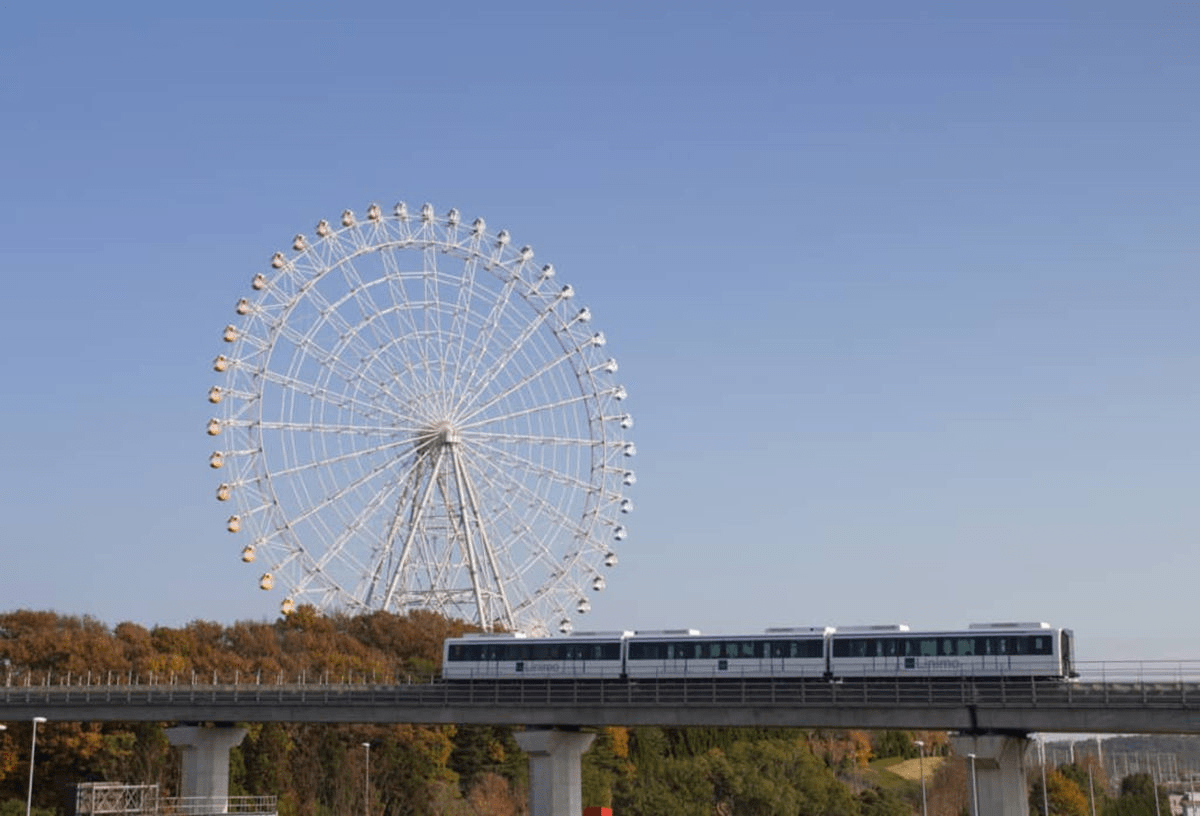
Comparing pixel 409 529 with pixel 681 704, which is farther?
pixel 409 529

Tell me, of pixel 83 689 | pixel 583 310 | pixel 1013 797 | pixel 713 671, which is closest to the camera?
pixel 1013 797

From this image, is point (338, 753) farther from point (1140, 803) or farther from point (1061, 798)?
point (1140, 803)

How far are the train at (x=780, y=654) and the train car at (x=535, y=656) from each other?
0.18 ft

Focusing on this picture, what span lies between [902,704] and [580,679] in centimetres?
2043

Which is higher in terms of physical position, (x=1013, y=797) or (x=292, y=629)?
(x=292, y=629)

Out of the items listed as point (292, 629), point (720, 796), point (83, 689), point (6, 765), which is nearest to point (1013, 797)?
point (720, 796)

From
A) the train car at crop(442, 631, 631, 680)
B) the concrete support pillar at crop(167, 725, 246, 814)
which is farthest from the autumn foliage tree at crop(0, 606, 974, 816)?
the train car at crop(442, 631, 631, 680)

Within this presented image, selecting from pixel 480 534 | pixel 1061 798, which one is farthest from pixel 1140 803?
pixel 480 534

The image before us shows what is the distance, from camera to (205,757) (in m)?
89.8

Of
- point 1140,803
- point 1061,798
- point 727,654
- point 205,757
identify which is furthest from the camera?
point 1140,803

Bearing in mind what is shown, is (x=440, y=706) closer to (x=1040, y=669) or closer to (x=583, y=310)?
(x=1040, y=669)

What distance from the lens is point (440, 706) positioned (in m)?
80.8

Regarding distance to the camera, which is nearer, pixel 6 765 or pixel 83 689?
pixel 83 689

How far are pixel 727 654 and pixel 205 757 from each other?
34088 millimetres
